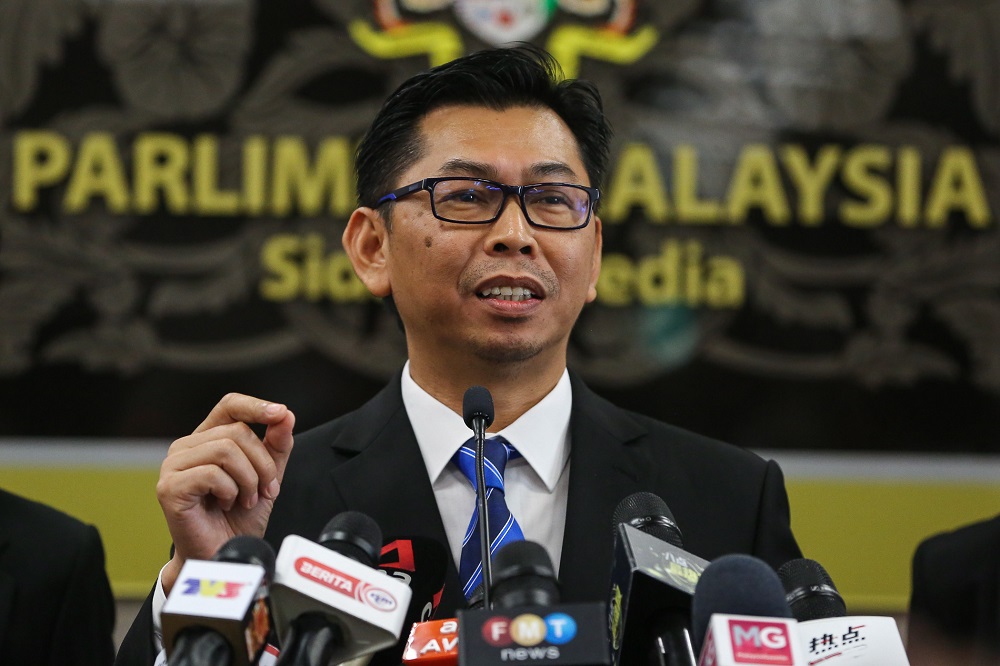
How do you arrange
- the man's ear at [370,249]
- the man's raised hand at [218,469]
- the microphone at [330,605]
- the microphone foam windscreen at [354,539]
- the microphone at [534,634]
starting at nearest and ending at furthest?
the microphone at [534,634], the microphone at [330,605], the microphone foam windscreen at [354,539], the man's raised hand at [218,469], the man's ear at [370,249]

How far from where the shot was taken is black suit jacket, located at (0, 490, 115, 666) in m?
1.92

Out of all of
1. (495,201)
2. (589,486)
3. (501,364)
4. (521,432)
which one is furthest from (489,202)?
(589,486)

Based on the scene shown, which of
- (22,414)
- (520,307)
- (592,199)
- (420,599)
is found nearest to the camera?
(420,599)

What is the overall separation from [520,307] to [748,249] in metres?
1.67

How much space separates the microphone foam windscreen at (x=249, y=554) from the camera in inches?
→ 40.8

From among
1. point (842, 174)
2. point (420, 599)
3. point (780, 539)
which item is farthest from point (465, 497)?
point (842, 174)

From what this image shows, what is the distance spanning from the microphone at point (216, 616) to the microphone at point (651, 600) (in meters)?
0.34

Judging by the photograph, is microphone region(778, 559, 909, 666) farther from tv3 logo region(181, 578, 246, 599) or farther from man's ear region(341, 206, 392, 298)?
man's ear region(341, 206, 392, 298)

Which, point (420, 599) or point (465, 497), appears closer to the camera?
point (420, 599)

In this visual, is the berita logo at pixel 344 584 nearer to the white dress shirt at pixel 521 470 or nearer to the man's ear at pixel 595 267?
the white dress shirt at pixel 521 470

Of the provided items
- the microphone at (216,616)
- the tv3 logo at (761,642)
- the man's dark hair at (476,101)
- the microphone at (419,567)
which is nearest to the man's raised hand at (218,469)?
the microphone at (419,567)

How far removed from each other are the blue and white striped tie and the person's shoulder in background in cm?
72

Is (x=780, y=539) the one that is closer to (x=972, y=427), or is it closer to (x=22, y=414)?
(x=972, y=427)

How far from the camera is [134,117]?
127 inches
